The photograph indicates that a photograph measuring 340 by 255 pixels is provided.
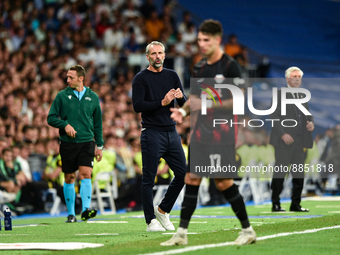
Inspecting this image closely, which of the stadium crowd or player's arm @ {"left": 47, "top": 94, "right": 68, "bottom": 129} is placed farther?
the stadium crowd

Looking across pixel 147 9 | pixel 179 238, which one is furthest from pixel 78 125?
pixel 147 9

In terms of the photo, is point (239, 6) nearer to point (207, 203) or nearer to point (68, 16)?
point (68, 16)

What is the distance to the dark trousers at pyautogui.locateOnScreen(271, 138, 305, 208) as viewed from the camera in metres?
10.2

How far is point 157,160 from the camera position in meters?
7.12

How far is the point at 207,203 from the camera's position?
1478 centimetres

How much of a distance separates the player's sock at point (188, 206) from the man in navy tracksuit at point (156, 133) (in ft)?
5.53

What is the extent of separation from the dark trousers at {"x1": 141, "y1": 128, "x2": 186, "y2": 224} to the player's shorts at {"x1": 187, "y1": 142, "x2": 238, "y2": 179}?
5.23ft

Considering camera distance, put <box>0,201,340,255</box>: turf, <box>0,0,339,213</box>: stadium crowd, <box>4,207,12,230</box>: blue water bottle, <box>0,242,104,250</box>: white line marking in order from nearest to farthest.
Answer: <box>0,201,340,255</box>: turf
<box>0,242,104,250</box>: white line marking
<box>4,207,12,230</box>: blue water bottle
<box>0,0,339,213</box>: stadium crowd

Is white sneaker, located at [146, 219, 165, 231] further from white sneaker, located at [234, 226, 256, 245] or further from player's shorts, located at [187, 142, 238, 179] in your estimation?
white sneaker, located at [234, 226, 256, 245]

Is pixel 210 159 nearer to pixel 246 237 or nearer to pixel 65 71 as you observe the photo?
pixel 246 237

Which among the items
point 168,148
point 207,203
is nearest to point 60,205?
point 207,203

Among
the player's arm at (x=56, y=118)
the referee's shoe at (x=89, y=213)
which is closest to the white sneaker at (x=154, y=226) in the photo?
the referee's shoe at (x=89, y=213)

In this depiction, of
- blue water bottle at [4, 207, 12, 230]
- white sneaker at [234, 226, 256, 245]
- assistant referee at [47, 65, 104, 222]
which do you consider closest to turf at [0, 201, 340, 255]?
white sneaker at [234, 226, 256, 245]

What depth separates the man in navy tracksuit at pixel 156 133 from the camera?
23.3 ft
